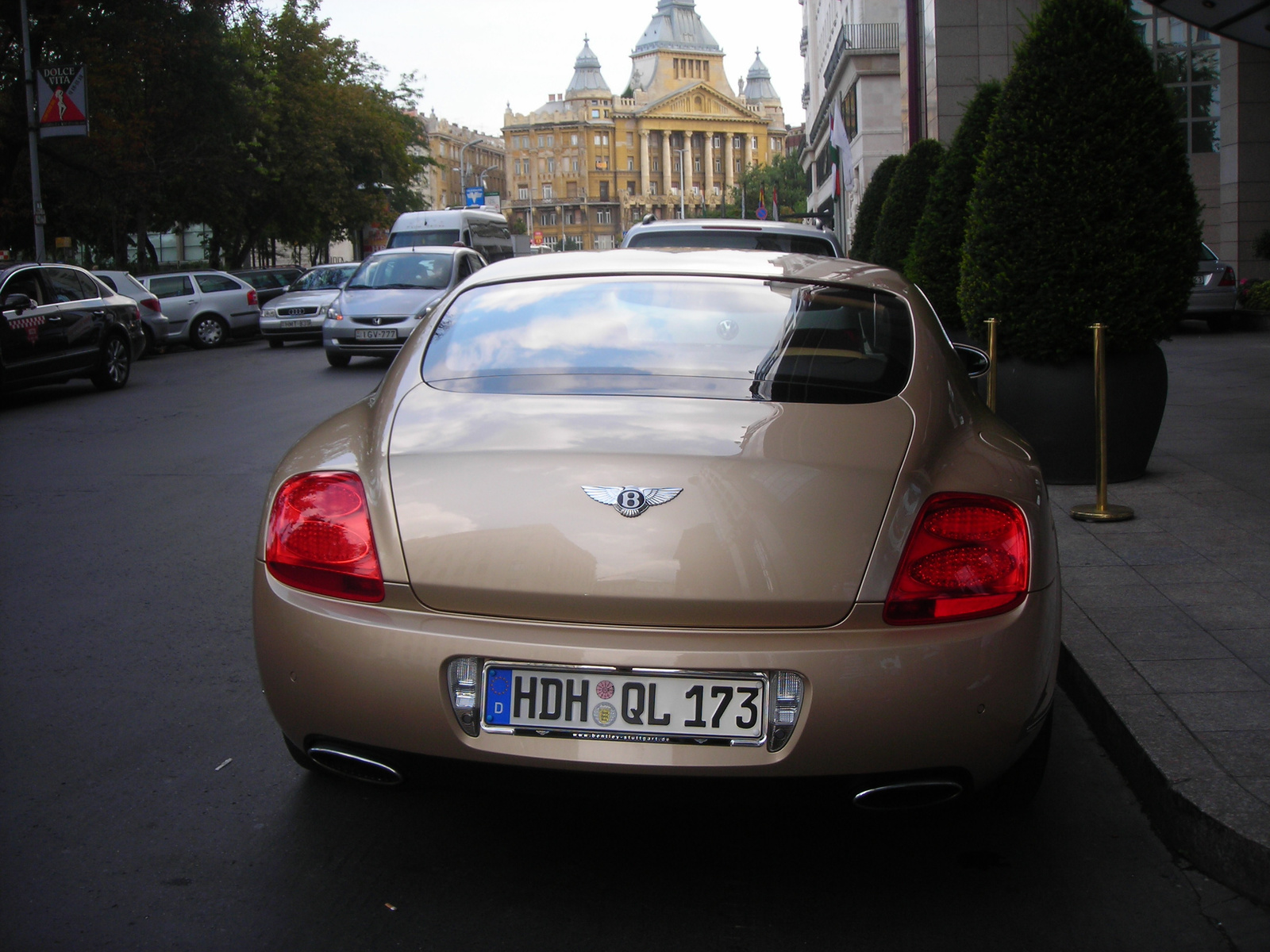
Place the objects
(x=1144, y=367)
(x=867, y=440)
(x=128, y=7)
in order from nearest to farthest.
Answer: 1. (x=867, y=440)
2. (x=1144, y=367)
3. (x=128, y=7)

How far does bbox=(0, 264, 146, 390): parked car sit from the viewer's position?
14484 mm

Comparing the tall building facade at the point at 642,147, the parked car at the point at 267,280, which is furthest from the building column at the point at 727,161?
the parked car at the point at 267,280

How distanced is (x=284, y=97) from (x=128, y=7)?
14.7 meters

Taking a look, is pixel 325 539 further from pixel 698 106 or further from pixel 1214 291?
pixel 698 106

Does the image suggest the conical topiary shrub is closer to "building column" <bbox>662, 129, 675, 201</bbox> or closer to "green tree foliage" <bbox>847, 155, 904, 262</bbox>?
"green tree foliage" <bbox>847, 155, 904, 262</bbox>

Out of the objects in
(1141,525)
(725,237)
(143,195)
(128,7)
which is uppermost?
(128,7)

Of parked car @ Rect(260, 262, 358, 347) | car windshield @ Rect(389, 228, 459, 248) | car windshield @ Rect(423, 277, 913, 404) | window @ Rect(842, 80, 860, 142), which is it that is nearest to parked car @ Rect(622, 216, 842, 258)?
car windshield @ Rect(423, 277, 913, 404)

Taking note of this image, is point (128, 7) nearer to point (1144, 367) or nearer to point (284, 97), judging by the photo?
point (284, 97)

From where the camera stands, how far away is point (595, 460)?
2801 millimetres

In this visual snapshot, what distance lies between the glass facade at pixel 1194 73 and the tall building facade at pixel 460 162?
117 m

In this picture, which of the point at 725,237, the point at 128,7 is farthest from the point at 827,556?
the point at 128,7

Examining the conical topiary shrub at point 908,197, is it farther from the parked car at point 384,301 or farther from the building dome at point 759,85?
the building dome at point 759,85

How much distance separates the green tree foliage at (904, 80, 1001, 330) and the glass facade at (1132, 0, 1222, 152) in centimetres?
1949

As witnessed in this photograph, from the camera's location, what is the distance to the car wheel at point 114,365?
16547 mm
